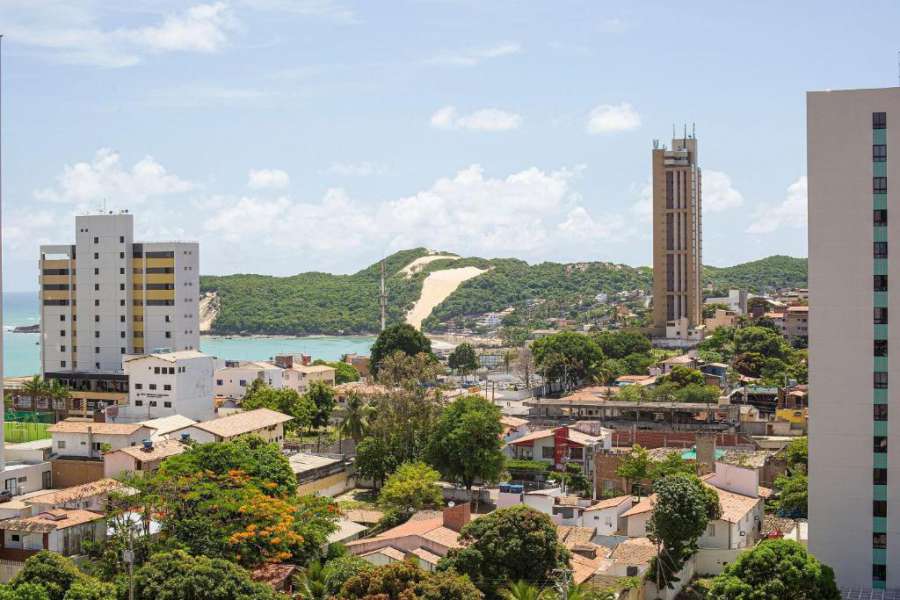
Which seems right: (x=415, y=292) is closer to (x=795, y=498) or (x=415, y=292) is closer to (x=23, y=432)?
(x=23, y=432)

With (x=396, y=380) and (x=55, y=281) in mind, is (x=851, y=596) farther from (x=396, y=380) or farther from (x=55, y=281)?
(x=55, y=281)

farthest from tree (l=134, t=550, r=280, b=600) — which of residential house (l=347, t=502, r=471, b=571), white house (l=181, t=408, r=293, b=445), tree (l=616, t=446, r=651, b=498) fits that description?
tree (l=616, t=446, r=651, b=498)

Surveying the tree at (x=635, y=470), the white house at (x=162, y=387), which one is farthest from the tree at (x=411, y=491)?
the white house at (x=162, y=387)

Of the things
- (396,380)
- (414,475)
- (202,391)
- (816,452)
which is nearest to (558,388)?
(396,380)

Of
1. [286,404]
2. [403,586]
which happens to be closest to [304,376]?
[286,404]

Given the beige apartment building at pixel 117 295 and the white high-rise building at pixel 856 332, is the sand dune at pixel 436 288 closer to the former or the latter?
the beige apartment building at pixel 117 295

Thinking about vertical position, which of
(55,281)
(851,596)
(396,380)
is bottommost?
(851,596)
